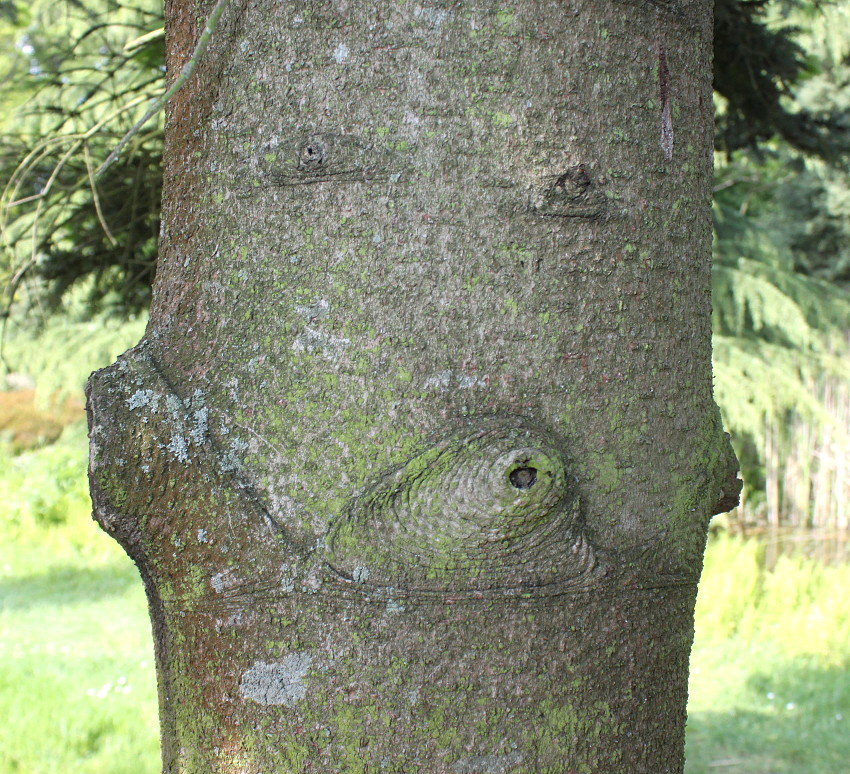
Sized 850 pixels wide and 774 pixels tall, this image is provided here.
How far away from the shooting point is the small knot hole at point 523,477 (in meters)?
0.88

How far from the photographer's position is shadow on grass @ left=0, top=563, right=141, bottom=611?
6.15 m

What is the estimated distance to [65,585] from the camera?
664cm

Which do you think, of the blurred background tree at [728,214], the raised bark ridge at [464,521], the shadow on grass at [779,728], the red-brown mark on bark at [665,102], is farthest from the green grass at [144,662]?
the red-brown mark on bark at [665,102]

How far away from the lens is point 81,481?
30.0 ft

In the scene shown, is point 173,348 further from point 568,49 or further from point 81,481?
point 81,481

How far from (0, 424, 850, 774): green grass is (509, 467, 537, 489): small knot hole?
3145mm

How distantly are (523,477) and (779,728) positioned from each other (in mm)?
3998

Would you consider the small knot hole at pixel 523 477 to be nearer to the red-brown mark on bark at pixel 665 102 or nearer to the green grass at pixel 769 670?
the red-brown mark on bark at pixel 665 102

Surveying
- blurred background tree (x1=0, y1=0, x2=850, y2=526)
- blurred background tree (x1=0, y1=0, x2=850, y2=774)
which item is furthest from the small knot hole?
blurred background tree (x1=0, y1=0, x2=850, y2=526)

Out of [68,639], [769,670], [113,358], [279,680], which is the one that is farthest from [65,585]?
[279,680]

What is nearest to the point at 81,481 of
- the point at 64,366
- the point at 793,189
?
the point at 64,366

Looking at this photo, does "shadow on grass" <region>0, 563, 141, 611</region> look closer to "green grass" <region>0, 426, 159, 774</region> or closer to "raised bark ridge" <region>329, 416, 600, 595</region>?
"green grass" <region>0, 426, 159, 774</region>

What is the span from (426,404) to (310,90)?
0.36 m

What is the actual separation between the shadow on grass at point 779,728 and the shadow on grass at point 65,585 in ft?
14.2
